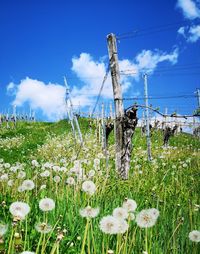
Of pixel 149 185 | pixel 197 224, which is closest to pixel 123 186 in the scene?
pixel 149 185

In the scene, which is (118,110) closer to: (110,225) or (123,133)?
(123,133)

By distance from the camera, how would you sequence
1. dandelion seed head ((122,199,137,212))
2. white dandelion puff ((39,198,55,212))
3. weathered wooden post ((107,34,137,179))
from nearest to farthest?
dandelion seed head ((122,199,137,212)), white dandelion puff ((39,198,55,212)), weathered wooden post ((107,34,137,179))

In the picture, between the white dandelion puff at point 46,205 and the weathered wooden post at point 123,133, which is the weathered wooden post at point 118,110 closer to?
the weathered wooden post at point 123,133

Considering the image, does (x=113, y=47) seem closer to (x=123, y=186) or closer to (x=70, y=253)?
(x=123, y=186)

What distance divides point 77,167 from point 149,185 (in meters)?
2.20

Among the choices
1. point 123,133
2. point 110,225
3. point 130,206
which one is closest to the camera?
point 110,225

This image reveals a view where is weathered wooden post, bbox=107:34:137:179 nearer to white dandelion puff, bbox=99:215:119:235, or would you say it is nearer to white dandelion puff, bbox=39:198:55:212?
white dandelion puff, bbox=39:198:55:212

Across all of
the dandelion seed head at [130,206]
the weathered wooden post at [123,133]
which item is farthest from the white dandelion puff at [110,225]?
the weathered wooden post at [123,133]

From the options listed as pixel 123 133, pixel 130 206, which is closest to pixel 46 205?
pixel 130 206

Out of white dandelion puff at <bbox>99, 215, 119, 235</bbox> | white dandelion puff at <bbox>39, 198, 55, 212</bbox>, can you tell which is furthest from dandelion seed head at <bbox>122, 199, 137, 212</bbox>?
white dandelion puff at <bbox>39, 198, 55, 212</bbox>

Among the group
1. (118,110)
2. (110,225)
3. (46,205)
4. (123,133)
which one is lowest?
(110,225)

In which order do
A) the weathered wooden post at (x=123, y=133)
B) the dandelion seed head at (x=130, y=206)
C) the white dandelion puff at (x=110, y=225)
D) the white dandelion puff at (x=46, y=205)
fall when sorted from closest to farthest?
the white dandelion puff at (x=110, y=225) → the dandelion seed head at (x=130, y=206) → the white dandelion puff at (x=46, y=205) → the weathered wooden post at (x=123, y=133)

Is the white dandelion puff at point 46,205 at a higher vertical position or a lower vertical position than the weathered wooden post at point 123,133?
lower

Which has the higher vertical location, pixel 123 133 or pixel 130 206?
pixel 123 133
